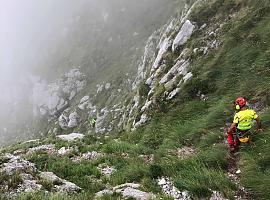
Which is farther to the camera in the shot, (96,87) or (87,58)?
(87,58)

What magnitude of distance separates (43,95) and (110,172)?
416 feet

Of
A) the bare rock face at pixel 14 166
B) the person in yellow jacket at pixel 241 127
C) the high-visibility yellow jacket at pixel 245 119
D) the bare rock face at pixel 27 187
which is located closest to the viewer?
the bare rock face at pixel 27 187

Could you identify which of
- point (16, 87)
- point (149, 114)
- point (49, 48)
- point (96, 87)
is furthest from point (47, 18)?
point (149, 114)

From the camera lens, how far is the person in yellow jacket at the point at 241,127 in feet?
50.4

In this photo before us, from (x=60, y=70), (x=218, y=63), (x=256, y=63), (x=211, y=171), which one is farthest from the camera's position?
(x=60, y=70)

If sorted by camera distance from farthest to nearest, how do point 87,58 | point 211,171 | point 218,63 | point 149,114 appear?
point 87,58 < point 149,114 < point 218,63 < point 211,171

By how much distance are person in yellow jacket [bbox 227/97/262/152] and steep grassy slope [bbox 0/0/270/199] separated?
1.08 ft

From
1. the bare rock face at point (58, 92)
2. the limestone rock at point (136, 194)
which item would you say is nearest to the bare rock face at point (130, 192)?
the limestone rock at point (136, 194)

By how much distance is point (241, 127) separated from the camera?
15.8 metres

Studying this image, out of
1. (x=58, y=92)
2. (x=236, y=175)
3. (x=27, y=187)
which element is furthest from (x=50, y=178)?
(x=58, y=92)

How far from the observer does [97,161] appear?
18375mm

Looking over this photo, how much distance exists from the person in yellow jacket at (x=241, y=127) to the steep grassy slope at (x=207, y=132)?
328 millimetres

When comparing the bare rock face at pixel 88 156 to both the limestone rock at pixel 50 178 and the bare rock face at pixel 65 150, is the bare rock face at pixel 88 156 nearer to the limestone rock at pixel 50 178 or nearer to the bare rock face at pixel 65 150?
the bare rock face at pixel 65 150

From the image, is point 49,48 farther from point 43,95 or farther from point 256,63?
point 256,63
